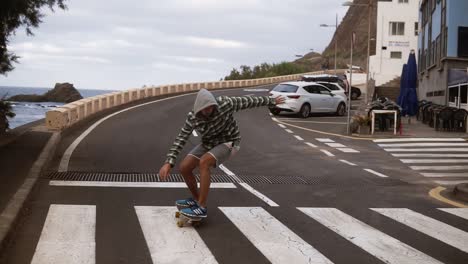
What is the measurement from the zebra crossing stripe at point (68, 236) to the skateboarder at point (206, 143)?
110 centimetres

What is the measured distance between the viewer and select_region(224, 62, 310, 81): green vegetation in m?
94.8

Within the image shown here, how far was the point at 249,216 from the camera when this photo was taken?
7.99 metres

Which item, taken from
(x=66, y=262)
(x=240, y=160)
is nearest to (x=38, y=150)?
(x=240, y=160)

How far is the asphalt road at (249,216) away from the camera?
20.2 feet

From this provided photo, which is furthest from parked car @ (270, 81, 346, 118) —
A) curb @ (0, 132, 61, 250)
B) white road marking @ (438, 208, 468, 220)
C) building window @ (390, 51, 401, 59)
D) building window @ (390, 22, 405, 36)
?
building window @ (390, 22, 405, 36)

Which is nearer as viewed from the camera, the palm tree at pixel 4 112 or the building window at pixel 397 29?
the palm tree at pixel 4 112

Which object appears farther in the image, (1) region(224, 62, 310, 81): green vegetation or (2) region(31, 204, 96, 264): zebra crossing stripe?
(1) region(224, 62, 310, 81): green vegetation

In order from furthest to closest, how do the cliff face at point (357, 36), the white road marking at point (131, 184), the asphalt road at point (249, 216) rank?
1. the cliff face at point (357, 36)
2. the white road marking at point (131, 184)
3. the asphalt road at point (249, 216)

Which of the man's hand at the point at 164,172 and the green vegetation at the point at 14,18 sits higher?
the green vegetation at the point at 14,18

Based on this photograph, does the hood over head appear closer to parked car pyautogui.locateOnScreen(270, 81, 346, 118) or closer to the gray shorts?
the gray shorts

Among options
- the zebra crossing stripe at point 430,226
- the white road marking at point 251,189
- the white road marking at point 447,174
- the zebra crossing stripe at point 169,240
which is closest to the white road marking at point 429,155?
the white road marking at point 447,174

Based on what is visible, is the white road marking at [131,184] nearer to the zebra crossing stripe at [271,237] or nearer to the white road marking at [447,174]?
the zebra crossing stripe at [271,237]

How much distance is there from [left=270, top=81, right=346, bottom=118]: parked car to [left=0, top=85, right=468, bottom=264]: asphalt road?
12.2 meters

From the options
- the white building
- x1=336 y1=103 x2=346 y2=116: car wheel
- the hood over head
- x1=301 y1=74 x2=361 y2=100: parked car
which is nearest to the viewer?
the hood over head
